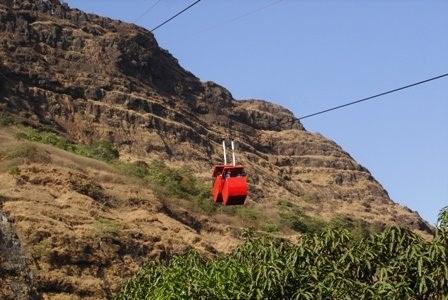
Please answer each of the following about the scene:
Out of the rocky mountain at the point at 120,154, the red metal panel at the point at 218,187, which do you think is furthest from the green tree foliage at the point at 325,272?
the rocky mountain at the point at 120,154

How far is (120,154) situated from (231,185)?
165 ft

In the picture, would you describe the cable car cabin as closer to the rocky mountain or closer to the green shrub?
the rocky mountain

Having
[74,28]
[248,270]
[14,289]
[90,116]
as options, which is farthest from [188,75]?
[248,270]

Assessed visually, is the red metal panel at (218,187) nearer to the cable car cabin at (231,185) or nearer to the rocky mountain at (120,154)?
the cable car cabin at (231,185)

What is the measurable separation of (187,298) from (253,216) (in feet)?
105

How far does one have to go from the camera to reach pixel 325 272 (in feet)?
51.2

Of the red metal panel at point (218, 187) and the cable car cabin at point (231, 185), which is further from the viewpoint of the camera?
the red metal panel at point (218, 187)

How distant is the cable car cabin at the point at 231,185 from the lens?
13531mm

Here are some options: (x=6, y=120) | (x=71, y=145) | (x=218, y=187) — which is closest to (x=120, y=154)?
(x=71, y=145)

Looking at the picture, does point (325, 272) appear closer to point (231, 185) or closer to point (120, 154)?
point (231, 185)

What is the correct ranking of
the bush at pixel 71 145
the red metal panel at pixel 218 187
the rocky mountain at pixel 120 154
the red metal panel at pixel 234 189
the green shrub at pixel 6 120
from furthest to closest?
the green shrub at pixel 6 120 < the bush at pixel 71 145 < the rocky mountain at pixel 120 154 < the red metal panel at pixel 218 187 < the red metal panel at pixel 234 189

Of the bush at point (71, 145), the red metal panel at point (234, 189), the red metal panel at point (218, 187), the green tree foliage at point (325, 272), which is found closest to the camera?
the red metal panel at point (234, 189)

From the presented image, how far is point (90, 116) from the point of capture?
217 ft

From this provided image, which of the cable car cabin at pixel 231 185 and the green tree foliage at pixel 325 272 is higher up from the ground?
the cable car cabin at pixel 231 185
